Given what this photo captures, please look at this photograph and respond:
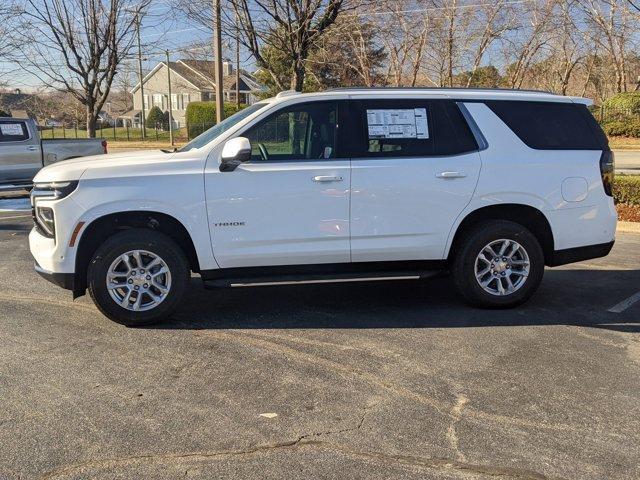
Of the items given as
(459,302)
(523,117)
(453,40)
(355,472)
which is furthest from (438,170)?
(453,40)

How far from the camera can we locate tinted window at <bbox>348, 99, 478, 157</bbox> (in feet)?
17.5

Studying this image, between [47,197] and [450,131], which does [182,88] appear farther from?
[450,131]

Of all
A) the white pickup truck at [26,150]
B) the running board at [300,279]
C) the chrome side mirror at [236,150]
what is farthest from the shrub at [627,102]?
the chrome side mirror at [236,150]

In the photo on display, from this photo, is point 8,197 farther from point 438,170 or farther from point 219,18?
point 438,170

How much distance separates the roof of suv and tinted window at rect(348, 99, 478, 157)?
9 centimetres

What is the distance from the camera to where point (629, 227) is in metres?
9.75

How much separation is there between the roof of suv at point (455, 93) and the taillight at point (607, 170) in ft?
1.79

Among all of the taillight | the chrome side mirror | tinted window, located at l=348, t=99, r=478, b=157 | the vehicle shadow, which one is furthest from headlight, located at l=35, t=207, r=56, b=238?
the taillight

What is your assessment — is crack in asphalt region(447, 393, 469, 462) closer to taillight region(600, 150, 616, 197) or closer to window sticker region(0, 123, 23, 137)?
taillight region(600, 150, 616, 197)

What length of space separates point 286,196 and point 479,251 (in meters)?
1.82

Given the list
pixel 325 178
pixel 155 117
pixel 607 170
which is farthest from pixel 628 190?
pixel 155 117

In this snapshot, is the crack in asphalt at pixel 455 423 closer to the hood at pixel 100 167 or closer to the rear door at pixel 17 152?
the hood at pixel 100 167

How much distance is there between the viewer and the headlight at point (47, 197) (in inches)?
194

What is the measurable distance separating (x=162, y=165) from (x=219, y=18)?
7297mm
